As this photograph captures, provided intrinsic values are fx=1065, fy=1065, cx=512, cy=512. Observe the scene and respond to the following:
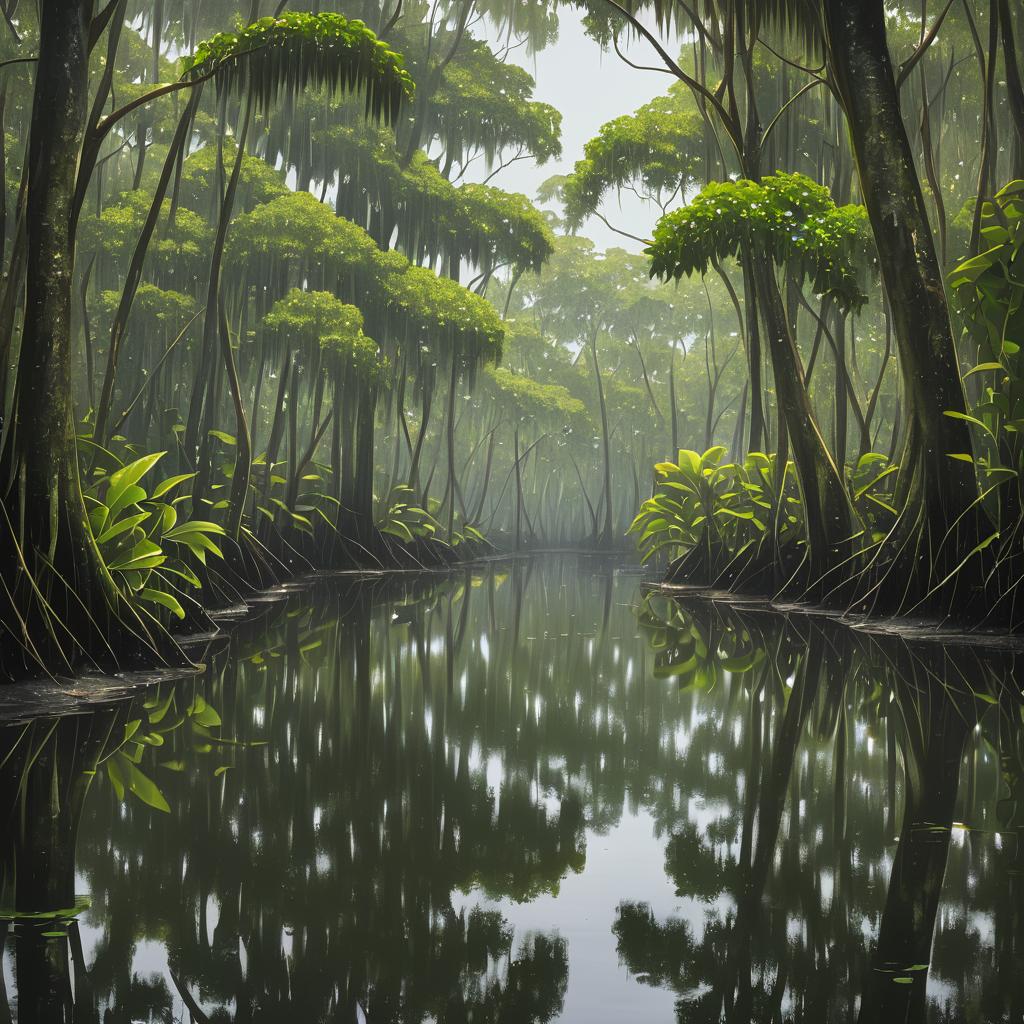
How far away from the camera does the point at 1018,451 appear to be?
8273mm

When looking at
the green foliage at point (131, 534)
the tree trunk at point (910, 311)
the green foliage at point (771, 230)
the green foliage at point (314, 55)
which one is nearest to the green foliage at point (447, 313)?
the green foliage at point (771, 230)

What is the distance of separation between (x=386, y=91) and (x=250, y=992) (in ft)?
26.7

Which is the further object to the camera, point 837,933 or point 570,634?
point 570,634

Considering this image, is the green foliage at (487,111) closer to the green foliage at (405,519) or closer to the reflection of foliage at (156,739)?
the green foliage at (405,519)

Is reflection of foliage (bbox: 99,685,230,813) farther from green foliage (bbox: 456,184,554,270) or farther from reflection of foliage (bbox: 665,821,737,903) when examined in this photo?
green foliage (bbox: 456,184,554,270)

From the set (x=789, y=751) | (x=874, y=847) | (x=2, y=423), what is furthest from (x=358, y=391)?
(x=874, y=847)

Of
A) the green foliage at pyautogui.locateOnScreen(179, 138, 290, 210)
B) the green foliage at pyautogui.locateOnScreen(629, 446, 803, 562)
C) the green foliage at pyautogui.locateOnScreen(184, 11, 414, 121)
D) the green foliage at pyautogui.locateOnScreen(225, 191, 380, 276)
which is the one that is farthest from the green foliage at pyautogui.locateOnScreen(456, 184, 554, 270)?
the green foliage at pyautogui.locateOnScreen(184, 11, 414, 121)

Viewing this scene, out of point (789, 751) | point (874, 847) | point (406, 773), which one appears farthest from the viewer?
point (789, 751)

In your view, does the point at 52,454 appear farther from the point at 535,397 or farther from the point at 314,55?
the point at 535,397

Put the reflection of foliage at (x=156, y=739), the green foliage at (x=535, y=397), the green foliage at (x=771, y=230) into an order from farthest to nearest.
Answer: the green foliage at (x=535, y=397), the green foliage at (x=771, y=230), the reflection of foliage at (x=156, y=739)

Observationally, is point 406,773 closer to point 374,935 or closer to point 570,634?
point 374,935

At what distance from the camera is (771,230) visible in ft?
35.4

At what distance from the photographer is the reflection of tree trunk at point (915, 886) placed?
6.58 feet

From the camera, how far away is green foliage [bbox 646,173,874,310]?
35.3 ft
